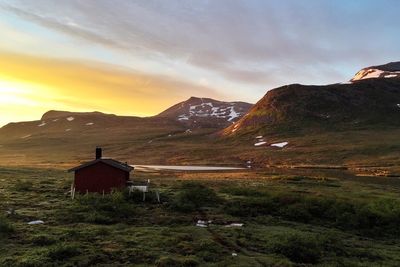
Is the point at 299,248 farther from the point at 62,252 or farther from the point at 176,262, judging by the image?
the point at 62,252

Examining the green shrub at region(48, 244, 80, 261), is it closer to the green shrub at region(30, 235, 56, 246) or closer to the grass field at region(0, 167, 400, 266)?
the grass field at region(0, 167, 400, 266)

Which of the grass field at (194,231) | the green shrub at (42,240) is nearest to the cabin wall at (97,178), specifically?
the grass field at (194,231)

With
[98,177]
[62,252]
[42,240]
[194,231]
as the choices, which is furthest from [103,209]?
[62,252]

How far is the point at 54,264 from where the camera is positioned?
24188mm

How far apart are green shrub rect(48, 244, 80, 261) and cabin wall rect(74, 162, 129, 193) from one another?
2272cm

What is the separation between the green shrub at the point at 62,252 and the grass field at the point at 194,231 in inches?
2.2

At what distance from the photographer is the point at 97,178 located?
49406 mm

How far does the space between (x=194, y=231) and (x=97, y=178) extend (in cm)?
1970

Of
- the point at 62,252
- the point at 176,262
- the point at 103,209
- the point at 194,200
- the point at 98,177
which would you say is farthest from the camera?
the point at 98,177

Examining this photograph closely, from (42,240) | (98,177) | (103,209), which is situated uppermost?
(98,177)

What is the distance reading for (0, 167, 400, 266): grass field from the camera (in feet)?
86.3

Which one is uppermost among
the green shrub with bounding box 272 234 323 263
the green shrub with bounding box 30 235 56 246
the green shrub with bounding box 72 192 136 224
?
the green shrub with bounding box 72 192 136 224

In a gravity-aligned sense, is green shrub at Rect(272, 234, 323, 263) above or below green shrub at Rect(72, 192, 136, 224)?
below

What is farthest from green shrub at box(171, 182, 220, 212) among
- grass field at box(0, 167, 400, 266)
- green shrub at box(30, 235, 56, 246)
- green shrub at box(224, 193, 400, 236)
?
green shrub at box(30, 235, 56, 246)
